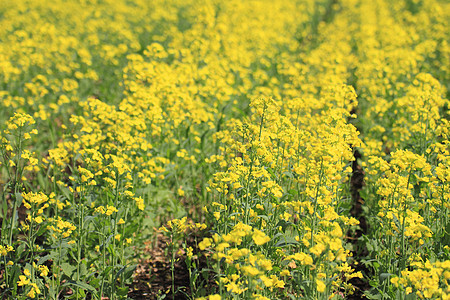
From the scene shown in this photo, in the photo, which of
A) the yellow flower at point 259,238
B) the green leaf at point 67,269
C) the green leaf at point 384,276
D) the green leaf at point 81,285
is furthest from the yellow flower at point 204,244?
the green leaf at point 67,269

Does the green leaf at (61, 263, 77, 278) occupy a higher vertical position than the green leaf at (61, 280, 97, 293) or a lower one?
lower

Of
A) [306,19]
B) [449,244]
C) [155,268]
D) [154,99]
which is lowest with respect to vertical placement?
[155,268]

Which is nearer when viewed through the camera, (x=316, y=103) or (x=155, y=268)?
(x=155, y=268)

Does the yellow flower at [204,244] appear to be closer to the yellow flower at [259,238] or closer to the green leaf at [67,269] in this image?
the yellow flower at [259,238]

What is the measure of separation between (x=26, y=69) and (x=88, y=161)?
4.92m

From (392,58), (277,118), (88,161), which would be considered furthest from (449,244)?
(392,58)

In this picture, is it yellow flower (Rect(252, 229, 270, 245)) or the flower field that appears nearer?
yellow flower (Rect(252, 229, 270, 245))

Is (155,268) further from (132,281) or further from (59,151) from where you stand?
(59,151)

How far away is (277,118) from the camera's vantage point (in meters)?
4.11

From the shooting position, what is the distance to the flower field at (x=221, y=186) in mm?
3506

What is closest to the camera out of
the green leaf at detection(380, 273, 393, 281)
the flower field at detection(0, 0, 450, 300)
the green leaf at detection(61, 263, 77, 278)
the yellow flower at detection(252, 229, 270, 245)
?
the yellow flower at detection(252, 229, 270, 245)

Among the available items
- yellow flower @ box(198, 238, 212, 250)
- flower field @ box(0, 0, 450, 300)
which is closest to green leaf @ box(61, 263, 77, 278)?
flower field @ box(0, 0, 450, 300)

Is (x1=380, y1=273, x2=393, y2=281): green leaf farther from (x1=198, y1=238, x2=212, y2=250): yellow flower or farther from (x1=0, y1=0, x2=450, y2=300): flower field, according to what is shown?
(x1=198, y1=238, x2=212, y2=250): yellow flower

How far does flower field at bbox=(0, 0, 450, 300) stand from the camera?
351cm
